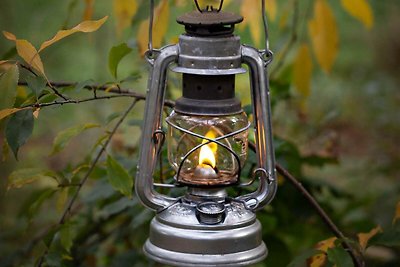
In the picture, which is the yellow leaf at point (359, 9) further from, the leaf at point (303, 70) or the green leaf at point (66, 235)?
the green leaf at point (66, 235)

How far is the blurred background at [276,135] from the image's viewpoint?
194cm

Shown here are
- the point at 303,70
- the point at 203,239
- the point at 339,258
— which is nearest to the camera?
the point at 203,239

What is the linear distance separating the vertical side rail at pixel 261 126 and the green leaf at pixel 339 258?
23 cm

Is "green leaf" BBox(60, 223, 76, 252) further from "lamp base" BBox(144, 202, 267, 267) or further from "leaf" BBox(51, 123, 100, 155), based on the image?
"lamp base" BBox(144, 202, 267, 267)

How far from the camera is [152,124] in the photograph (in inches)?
49.3

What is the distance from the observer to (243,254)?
1257 mm

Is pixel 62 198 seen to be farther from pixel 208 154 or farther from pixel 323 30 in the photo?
pixel 323 30

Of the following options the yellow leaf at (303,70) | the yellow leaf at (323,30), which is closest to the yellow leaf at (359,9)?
A: the yellow leaf at (323,30)

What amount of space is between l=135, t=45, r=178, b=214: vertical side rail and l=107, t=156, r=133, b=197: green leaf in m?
0.23

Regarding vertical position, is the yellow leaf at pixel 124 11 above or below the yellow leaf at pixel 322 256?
above

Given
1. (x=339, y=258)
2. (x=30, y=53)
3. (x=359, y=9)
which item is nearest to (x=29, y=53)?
(x=30, y=53)

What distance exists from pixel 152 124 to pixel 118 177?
303mm

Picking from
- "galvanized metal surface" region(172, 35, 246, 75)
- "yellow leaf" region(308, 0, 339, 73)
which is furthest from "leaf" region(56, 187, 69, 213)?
"yellow leaf" region(308, 0, 339, 73)

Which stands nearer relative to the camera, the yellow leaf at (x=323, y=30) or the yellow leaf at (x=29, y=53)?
the yellow leaf at (x=29, y=53)
